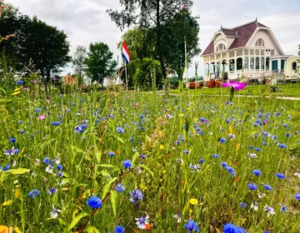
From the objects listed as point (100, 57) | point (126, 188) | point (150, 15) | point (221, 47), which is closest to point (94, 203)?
point (126, 188)

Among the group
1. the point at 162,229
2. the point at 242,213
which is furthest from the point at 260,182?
the point at 162,229

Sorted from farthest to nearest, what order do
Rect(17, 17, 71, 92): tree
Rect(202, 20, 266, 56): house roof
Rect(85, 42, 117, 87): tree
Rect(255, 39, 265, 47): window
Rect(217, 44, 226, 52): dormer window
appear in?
1. Rect(85, 42, 117, 87): tree
2. Rect(217, 44, 226, 52): dormer window
3. Rect(255, 39, 265, 47): window
4. Rect(202, 20, 266, 56): house roof
5. Rect(17, 17, 71, 92): tree

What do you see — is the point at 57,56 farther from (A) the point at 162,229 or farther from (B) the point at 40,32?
(A) the point at 162,229

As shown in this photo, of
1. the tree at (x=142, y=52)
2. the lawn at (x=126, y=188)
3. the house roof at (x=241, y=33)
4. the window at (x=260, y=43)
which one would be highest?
the house roof at (x=241, y=33)

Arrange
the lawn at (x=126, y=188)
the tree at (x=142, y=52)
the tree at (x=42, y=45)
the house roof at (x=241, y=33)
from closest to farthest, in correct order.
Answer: the lawn at (x=126, y=188)
the tree at (x=142, y=52)
the tree at (x=42, y=45)
the house roof at (x=241, y=33)

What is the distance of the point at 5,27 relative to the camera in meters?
22.4

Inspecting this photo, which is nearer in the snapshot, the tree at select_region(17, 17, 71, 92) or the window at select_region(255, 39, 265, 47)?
the tree at select_region(17, 17, 71, 92)

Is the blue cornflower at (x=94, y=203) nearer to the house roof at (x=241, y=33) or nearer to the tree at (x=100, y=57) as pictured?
the house roof at (x=241, y=33)

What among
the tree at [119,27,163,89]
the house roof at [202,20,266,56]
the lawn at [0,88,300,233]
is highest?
the house roof at [202,20,266,56]

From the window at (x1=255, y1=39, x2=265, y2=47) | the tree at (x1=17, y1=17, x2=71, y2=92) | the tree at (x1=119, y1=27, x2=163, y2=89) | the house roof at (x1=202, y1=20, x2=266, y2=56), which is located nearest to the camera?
the tree at (x1=119, y1=27, x2=163, y2=89)

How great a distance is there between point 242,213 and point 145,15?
19.8 metres

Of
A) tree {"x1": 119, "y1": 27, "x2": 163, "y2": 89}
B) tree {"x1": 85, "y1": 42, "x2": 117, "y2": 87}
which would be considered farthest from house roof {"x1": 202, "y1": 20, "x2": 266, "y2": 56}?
tree {"x1": 85, "y1": 42, "x2": 117, "y2": 87}

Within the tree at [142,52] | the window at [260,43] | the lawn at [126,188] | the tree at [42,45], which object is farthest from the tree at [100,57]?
the lawn at [126,188]

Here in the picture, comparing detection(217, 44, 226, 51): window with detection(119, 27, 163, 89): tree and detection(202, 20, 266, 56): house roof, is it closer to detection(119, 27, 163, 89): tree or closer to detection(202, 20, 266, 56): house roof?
detection(202, 20, 266, 56): house roof
